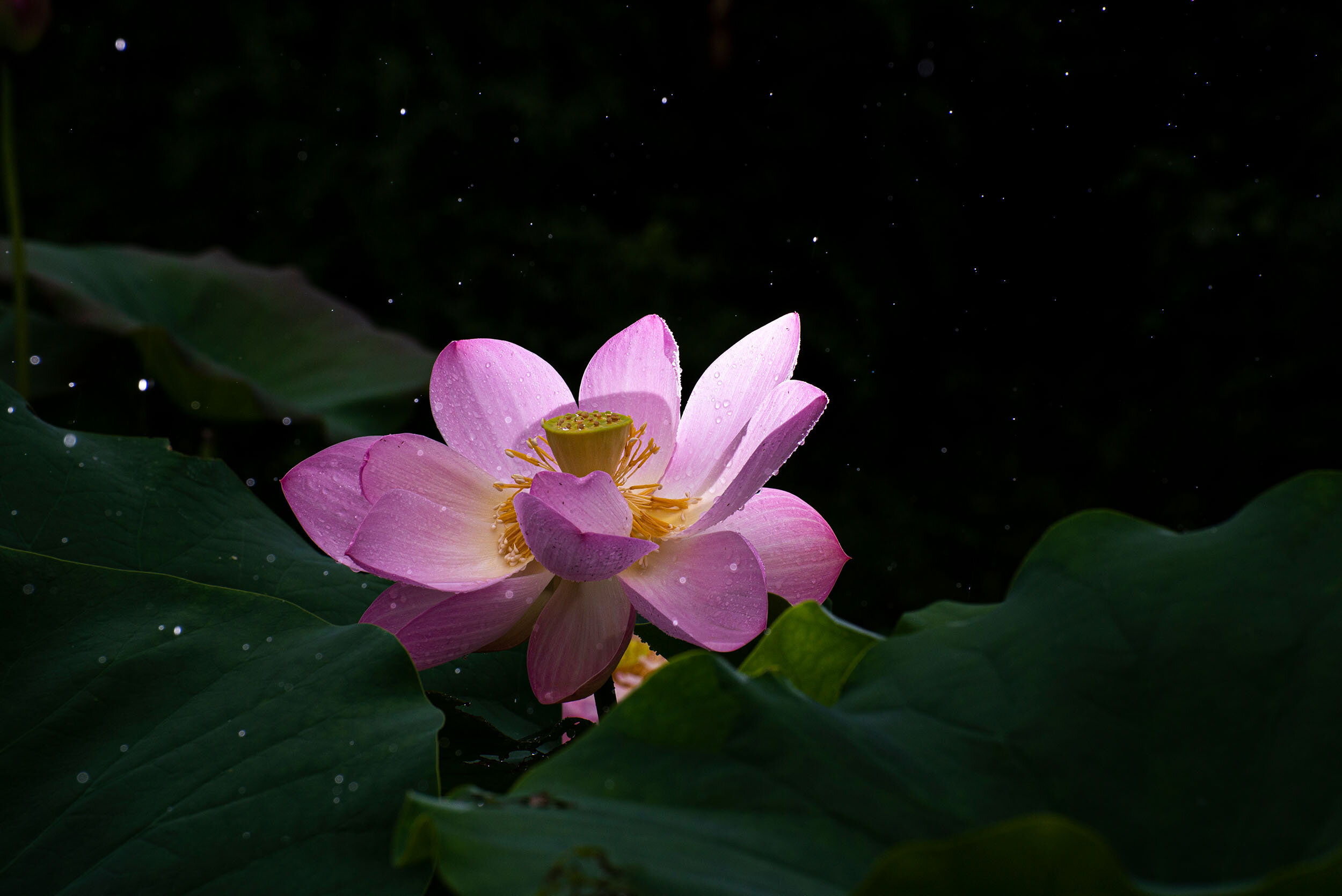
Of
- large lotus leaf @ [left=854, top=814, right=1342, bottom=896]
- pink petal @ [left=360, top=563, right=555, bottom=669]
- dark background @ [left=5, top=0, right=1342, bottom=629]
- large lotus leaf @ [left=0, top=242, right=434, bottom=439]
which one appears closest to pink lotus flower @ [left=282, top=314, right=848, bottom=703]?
pink petal @ [left=360, top=563, right=555, bottom=669]

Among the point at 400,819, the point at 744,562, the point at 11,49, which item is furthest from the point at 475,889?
the point at 11,49

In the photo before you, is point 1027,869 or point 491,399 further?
point 491,399


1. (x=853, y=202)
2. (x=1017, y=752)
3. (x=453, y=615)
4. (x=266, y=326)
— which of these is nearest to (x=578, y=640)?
(x=453, y=615)

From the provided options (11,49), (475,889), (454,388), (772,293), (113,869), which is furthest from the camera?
(772,293)

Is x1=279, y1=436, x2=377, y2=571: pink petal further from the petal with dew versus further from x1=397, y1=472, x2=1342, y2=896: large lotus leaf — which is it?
x1=397, y1=472, x2=1342, y2=896: large lotus leaf

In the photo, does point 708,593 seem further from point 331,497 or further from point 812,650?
point 331,497

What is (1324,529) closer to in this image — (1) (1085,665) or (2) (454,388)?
(1) (1085,665)

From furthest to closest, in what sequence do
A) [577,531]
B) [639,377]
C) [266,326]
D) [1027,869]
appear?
[266,326] < [639,377] < [577,531] < [1027,869]
